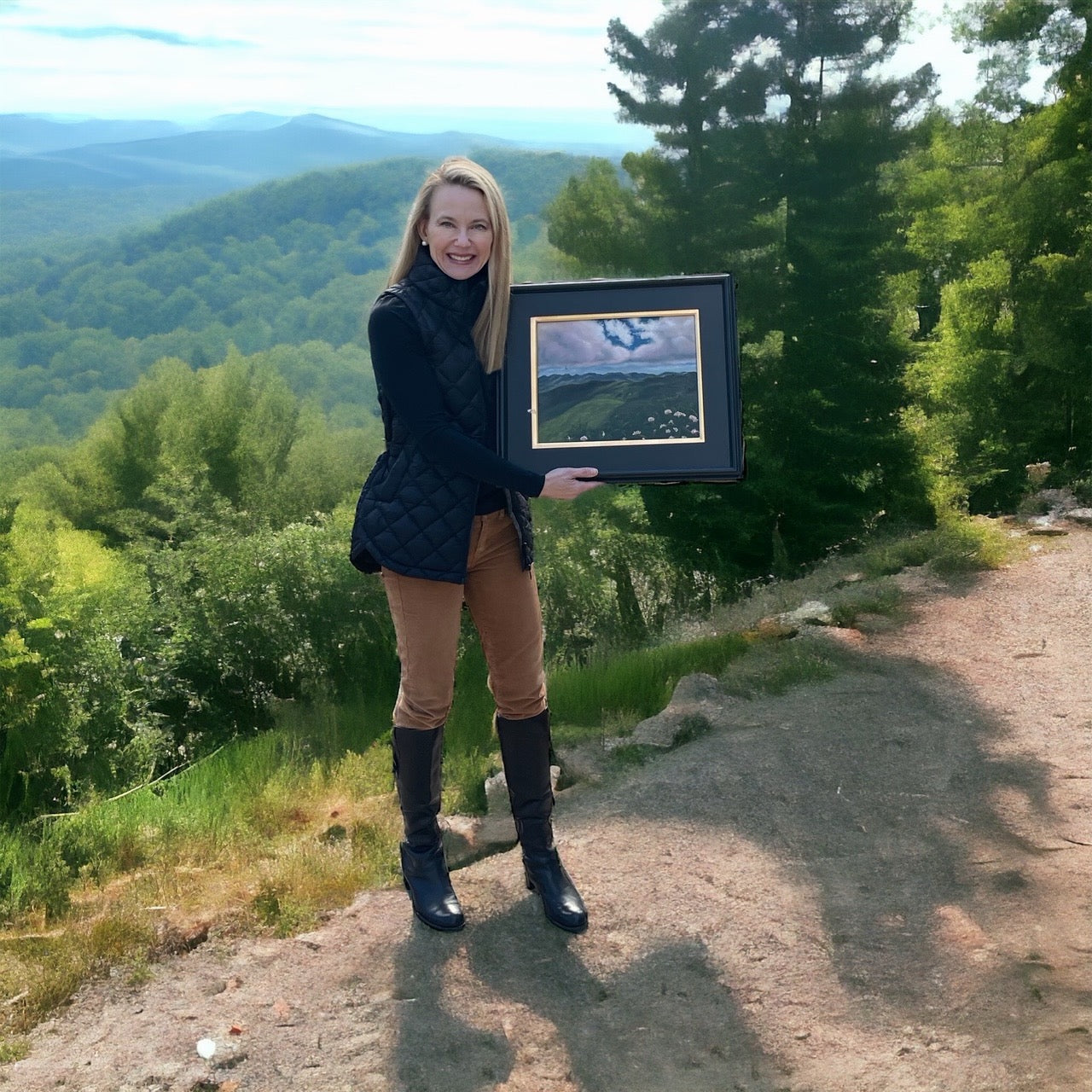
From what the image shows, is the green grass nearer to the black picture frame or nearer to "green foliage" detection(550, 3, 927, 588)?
the black picture frame

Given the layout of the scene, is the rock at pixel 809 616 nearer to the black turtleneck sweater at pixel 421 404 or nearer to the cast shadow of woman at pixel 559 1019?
the cast shadow of woman at pixel 559 1019

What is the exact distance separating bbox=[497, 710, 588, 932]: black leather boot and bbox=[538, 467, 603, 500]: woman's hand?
0.76 m

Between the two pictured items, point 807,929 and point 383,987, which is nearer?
point 383,987

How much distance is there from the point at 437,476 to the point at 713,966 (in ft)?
4.71

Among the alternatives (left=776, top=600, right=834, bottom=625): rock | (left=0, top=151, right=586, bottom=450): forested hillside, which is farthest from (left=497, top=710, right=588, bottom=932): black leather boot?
(left=0, top=151, right=586, bottom=450): forested hillside

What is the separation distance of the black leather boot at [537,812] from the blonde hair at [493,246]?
1.02 meters

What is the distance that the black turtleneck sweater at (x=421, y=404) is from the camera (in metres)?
2.63

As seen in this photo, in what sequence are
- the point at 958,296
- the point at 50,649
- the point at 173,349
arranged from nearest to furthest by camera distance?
the point at 50,649 < the point at 958,296 < the point at 173,349

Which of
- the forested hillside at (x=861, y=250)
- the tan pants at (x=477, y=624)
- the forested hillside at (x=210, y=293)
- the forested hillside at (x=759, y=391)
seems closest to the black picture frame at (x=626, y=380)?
the tan pants at (x=477, y=624)

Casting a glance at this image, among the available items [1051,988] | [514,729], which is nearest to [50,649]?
[514,729]

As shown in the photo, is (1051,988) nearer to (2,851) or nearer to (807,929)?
(807,929)

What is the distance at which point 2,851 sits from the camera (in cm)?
398

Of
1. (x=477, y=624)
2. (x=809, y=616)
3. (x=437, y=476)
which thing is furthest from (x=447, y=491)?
(x=809, y=616)

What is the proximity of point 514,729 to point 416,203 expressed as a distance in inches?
54.9
